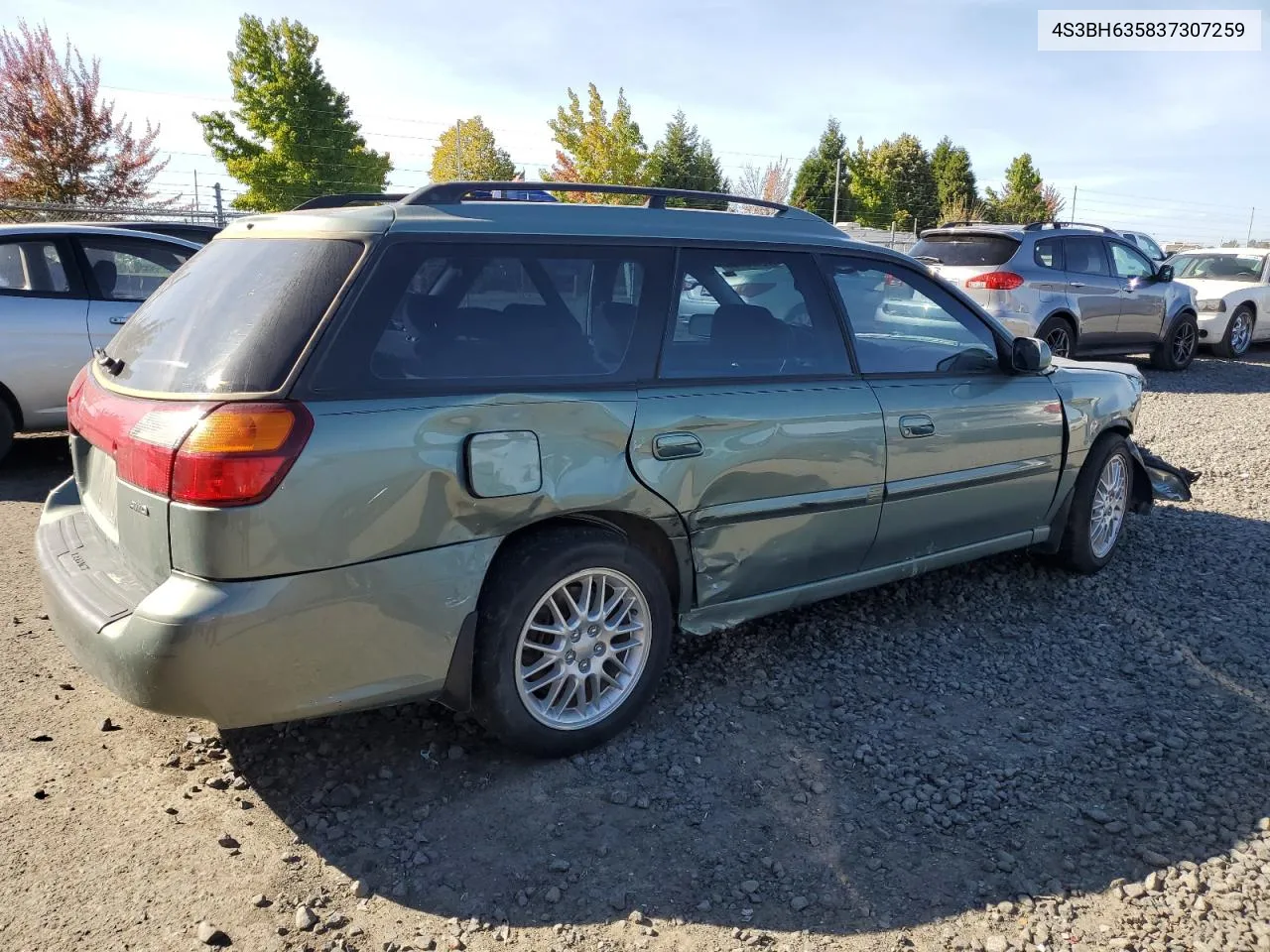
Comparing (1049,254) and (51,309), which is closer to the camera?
(51,309)

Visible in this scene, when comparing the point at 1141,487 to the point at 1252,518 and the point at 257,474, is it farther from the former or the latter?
the point at 257,474

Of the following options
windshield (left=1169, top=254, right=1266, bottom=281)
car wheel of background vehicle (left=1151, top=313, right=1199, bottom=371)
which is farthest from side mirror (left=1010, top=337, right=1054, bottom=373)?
windshield (left=1169, top=254, right=1266, bottom=281)

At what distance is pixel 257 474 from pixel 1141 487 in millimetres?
4708

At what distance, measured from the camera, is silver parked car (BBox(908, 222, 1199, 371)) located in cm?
1069

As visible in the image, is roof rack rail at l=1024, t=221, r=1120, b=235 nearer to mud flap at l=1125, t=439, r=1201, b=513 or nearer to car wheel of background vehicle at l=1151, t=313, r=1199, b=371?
car wheel of background vehicle at l=1151, t=313, r=1199, b=371

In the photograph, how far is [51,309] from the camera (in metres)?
6.39

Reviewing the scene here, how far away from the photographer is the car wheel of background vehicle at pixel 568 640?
2.91m

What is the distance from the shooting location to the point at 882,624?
4270mm

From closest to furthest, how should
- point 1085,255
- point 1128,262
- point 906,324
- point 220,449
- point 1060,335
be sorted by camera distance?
1. point 220,449
2. point 906,324
3. point 1060,335
4. point 1085,255
5. point 1128,262

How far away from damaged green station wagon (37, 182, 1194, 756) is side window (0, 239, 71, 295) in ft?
11.7

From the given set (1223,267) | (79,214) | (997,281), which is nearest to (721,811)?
(997,281)

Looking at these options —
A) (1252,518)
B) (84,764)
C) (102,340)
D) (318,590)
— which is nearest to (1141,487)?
(1252,518)

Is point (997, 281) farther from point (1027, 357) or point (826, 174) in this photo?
point (826, 174)

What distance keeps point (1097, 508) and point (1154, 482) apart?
2.42ft
